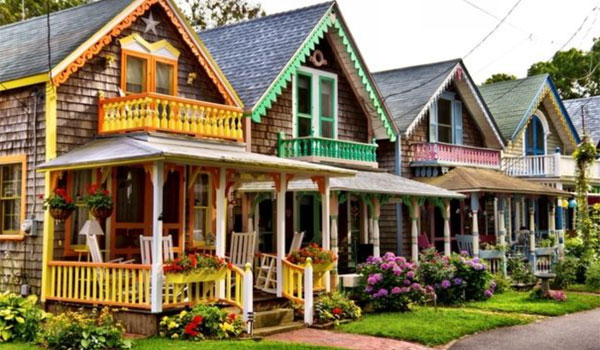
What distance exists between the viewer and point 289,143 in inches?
829

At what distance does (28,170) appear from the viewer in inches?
627

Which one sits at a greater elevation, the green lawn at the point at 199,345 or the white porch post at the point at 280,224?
the white porch post at the point at 280,224

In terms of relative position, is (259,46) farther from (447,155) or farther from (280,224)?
(447,155)

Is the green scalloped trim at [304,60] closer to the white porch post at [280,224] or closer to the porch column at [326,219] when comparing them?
the porch column at [326,219]

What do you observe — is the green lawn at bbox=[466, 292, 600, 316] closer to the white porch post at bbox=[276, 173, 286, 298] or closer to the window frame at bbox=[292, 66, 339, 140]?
the white porch post at bbox=[276, 173, 286, 298]

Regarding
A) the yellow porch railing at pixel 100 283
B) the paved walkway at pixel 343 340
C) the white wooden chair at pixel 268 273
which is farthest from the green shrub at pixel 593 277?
the yellow porch railing at pixel 100 283

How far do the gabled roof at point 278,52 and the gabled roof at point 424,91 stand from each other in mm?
1863

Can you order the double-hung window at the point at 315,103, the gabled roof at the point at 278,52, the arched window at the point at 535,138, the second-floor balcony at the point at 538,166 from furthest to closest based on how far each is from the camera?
1. the arched window at the point at 535,138
2. the second-floor balcony at the point at 538,166
3. the double-hung window at the point at 315,103
4. the gabled roof at the point at 278,52

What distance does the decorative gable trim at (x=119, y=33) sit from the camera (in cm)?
1552

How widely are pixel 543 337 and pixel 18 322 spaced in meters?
9.55

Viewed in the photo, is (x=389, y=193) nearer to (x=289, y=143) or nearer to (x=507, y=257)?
(x=289, y=143)

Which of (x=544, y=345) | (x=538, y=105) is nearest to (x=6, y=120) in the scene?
(x=544, y=345)

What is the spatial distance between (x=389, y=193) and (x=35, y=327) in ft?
31.6

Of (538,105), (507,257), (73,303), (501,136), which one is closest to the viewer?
(73,303)
